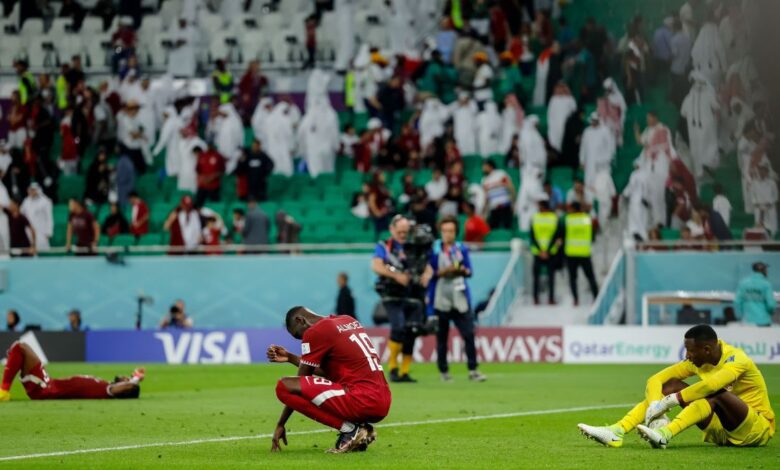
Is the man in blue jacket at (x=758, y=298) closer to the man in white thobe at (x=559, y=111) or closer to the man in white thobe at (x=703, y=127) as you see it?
the man in white thobe at (x=703, y=127)

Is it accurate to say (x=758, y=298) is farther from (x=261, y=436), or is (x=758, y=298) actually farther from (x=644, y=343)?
(x=261, y=436)

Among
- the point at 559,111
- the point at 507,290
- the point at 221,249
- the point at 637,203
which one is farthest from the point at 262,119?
the point at 637,203

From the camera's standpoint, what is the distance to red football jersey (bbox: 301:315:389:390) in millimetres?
11781

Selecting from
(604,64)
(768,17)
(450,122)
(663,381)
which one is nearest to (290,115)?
(450,122)

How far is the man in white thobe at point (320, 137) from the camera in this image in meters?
36.5

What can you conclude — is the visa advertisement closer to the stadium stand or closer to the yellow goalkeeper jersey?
the stadium stand

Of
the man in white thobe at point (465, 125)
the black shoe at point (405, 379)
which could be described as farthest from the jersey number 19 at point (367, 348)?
the man in white thobe at point (465, 125)

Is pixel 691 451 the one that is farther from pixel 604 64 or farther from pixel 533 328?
pixel 604 64

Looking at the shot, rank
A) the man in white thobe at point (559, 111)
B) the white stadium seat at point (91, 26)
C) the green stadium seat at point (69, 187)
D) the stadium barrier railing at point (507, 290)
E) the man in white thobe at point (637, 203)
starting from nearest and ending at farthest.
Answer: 1. the man in white thobe at point (637, 203)
2. the stadium barrier railing at point (507, 290)
3. the man in white thobe at point (559, 111)
4. the green stadium seat at point (69, 187)
5. the white stadium seat at point (91, 26)

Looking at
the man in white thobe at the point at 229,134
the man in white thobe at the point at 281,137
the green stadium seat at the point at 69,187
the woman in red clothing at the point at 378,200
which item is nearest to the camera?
the woman in red clothing at the point at 378,200

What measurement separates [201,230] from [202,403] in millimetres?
16281

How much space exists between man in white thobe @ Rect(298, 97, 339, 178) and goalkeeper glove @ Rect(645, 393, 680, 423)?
25137 millimetres

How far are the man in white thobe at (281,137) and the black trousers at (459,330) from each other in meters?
14.9

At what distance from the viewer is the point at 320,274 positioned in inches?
1318
